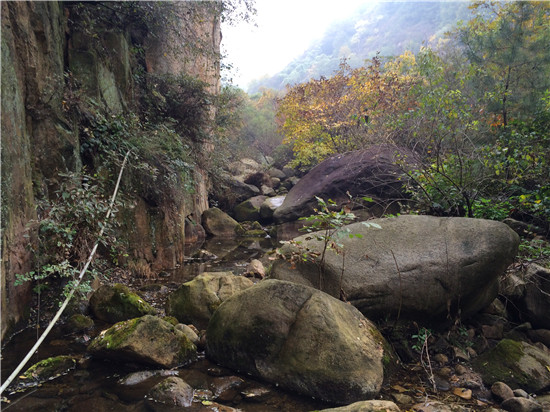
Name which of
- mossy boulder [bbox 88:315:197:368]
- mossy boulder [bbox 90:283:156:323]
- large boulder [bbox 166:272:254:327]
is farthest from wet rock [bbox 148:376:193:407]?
mossy boulder [bbox 90:283:156:323]

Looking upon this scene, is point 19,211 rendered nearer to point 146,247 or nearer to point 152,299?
point 152,299

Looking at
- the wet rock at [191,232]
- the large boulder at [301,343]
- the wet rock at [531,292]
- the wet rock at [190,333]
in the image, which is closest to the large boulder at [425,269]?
the wet rock at [531,292]

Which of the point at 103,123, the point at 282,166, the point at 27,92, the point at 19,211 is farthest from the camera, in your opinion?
the point at 282,166

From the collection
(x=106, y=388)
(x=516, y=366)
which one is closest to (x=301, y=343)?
(x=106, y=388)

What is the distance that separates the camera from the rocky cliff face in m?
3.55

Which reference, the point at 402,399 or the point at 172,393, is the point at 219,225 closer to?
the point at 172,393

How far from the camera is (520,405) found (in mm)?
2654

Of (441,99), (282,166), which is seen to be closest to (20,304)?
(441,99)

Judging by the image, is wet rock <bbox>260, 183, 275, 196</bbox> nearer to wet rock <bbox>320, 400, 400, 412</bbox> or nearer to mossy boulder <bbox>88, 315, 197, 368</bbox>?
mossy boulder <bbox>88, 315, 197, 368</bbox>

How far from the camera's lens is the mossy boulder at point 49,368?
2891mm

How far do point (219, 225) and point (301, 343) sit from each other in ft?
32.7

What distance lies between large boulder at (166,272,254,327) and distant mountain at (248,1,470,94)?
54.9 m

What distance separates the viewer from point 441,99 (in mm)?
5609

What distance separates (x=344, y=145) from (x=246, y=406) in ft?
42.4
